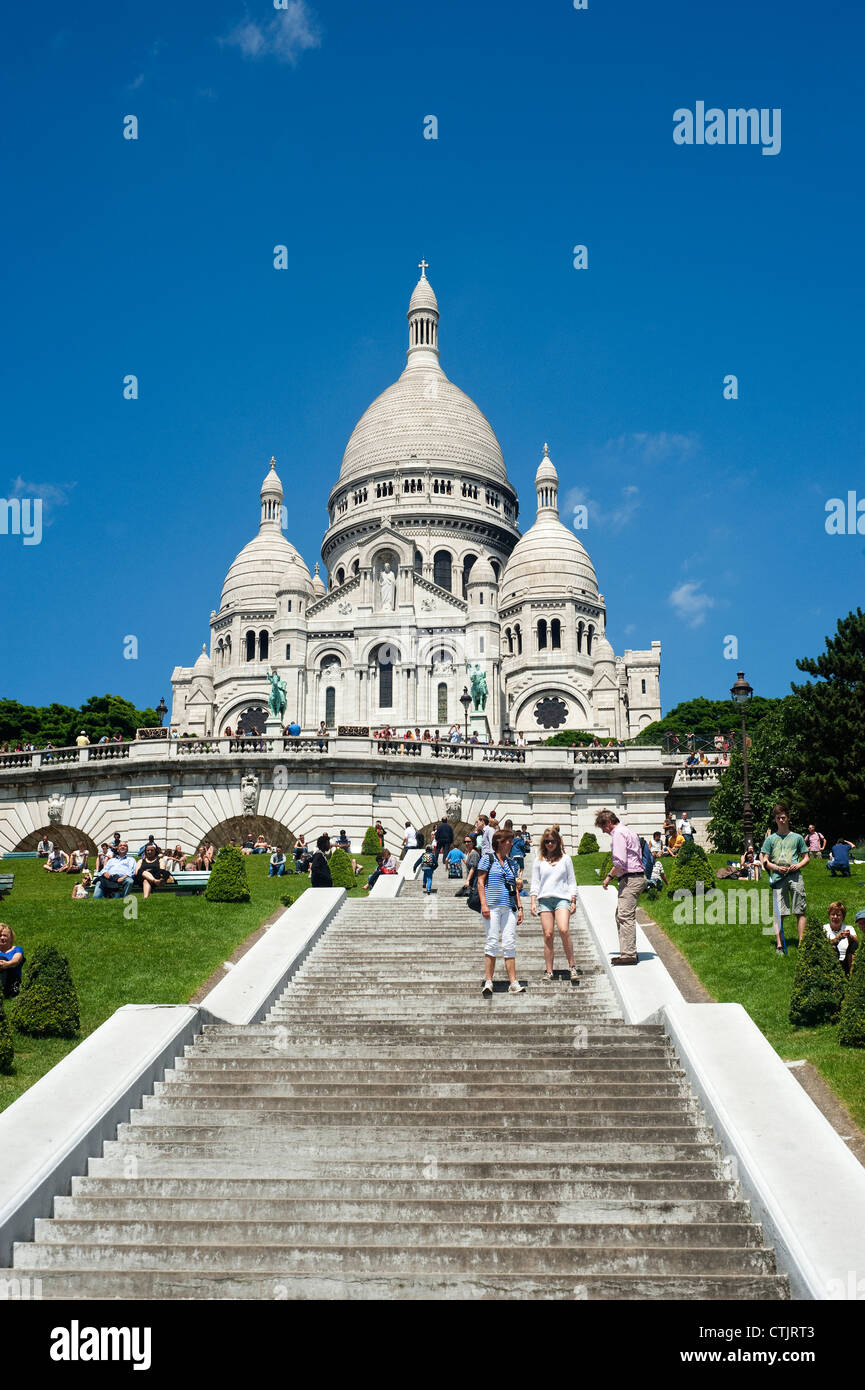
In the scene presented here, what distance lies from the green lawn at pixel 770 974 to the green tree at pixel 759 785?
12198mm

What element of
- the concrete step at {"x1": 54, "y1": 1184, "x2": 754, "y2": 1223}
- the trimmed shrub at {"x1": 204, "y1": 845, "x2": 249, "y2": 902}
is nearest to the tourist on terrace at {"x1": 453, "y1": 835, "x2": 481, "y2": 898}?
the trimmed shrub at {"x1": 204, "y1": 845, "x2": 249, "y2": 902}

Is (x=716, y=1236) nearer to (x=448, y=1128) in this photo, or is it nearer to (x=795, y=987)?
(x=448, y=1128)

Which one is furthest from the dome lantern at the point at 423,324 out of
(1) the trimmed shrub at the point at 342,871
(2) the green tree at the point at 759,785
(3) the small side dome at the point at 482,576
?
(1) the trimmed shrub at the point at 342,871

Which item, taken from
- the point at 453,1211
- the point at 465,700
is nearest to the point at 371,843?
the point at 453,1211

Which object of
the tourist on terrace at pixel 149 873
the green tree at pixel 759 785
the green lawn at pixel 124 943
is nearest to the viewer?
the green lawn at pixel 124 943

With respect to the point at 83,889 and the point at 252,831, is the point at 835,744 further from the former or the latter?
the point at 83,889

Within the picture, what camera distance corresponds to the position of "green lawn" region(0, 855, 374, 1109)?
42.5 feet

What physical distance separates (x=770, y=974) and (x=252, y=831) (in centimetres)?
1919

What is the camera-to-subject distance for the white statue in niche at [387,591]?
81.0 metres

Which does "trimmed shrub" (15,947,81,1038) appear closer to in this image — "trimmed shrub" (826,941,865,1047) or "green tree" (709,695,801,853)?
"trimmed shrub" (826,941,865,1047)

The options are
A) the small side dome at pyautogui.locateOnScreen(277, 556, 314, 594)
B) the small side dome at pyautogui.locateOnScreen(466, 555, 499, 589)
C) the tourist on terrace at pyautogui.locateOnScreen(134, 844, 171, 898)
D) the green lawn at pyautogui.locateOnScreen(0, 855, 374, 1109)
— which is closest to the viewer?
the green lawn at pyautogui.locateOnScreen(0, 855, 374, 1109)

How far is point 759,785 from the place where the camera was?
36656 millimetres

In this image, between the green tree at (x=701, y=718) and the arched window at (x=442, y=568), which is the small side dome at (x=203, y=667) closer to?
the arched window at (x=442, y=568)

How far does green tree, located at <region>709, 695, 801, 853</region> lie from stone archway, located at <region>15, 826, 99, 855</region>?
15788 mm
